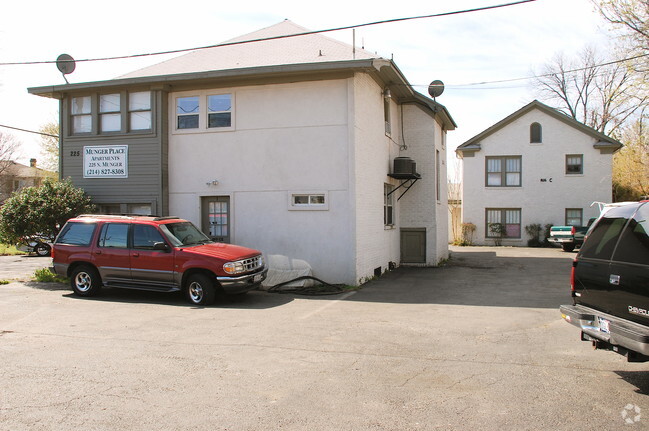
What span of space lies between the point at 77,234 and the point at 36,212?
2.64 metres

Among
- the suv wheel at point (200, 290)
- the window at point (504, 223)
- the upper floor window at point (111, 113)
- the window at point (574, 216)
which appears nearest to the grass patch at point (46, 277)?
the upper floor window at point (111, 113)

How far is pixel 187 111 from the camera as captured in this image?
49.1ft

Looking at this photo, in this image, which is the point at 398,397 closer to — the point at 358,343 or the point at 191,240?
the point at 358,343

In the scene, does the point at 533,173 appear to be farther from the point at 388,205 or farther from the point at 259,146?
the point at 259,146

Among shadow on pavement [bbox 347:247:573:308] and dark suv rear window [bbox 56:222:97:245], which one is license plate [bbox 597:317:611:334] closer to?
shadow on pavement [bbox 347:247:573:308]

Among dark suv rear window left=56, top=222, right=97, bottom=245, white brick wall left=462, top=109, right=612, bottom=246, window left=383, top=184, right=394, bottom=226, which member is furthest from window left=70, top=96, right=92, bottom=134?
white brick wall left=462, top=109, right=612, bottom=246

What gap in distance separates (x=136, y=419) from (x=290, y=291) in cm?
794

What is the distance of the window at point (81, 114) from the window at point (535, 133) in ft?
80.5

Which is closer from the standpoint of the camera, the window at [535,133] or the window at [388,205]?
the window at [388,205]

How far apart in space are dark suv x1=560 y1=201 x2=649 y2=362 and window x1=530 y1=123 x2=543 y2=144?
86.6 ft

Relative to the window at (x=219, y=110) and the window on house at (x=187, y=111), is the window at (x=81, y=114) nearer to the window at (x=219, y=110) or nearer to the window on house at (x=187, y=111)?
the window on house at (x=187, y=111)

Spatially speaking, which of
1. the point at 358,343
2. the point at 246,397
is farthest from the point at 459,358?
the point at 246,397

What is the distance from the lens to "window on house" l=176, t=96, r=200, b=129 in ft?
48.8

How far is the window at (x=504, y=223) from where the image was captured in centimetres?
3062
